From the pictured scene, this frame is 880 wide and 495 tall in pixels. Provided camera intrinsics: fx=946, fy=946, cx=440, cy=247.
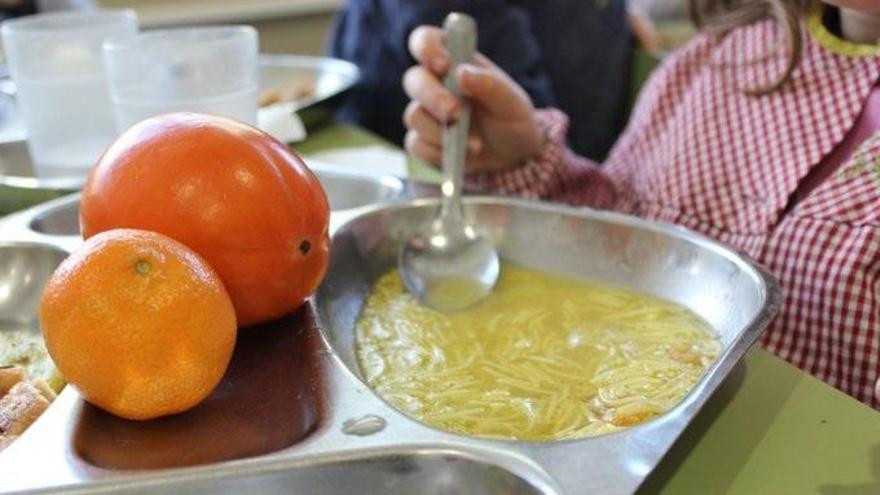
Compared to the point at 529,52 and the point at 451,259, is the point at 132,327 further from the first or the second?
the point at 529,52

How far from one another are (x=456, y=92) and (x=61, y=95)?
588 mm

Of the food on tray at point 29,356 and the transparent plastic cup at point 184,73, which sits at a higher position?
the transparent plastic cup at point 184,73

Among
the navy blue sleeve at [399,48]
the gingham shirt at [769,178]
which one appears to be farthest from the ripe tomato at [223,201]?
the navy blue sleeve at [399,48]

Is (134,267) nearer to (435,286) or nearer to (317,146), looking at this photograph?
(435,286)

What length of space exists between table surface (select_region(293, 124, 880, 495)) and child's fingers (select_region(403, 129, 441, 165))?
0.62 m

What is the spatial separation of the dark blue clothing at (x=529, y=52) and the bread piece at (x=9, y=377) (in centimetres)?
102

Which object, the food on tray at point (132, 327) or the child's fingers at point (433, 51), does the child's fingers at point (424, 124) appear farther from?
the food on tray at point (132, 327)

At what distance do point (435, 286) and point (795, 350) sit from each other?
1.30ft

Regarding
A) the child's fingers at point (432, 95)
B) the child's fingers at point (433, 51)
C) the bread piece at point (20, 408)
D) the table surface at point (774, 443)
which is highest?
the child's fingers at point (433, 51)

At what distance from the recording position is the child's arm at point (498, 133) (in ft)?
3.87

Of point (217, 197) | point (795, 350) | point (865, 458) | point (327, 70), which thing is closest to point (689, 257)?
point (795, 350)

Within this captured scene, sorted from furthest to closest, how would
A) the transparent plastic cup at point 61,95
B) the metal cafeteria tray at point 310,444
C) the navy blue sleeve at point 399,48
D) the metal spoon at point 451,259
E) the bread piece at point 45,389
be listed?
1. the navy blue sleeve at point 399,48
2. the transparent plastic cup at point 61,95
3. the metal spoon at point 451,259
4. the bread piece at point 45,389
5. the metal cafeteria tray at point 310,444

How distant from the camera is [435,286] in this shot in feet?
3.26

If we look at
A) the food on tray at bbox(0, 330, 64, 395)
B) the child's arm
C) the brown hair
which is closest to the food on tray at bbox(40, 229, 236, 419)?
the food on tray at bbox(0, 330, 64, 395)
